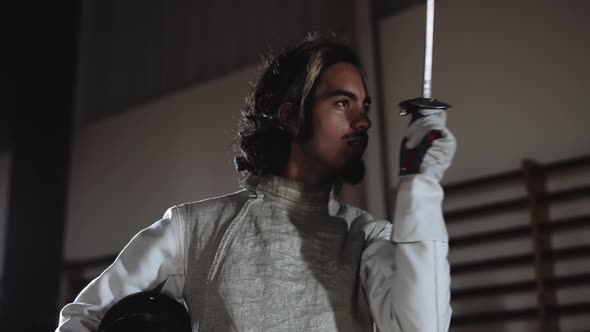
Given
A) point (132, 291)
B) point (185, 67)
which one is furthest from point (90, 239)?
point (132, 291)

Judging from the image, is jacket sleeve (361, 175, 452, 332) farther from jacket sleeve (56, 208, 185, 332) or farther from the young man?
jacket sleeve (56, 208, 185, 332)

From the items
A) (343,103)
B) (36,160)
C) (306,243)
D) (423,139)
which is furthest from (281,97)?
(36,160)

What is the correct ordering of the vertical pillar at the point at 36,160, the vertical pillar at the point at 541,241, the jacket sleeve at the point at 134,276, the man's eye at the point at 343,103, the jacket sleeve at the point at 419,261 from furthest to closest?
the vertical pillar at the point at 36,160 < the vertical pillar at the point at 541,241 < the man's eye at the point at 343,103 < the jacket sleeve at the point at 134,276 < the jacket sleeve at the point at 419,261

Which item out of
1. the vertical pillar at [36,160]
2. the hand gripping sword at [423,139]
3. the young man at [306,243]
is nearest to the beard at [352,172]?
the young man at [306,243]

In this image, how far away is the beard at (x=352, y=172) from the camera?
1.44 metres

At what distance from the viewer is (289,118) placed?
1.48m

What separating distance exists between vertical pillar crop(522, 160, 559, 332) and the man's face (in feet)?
6.63

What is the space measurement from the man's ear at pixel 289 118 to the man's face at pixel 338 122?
71 millimetres

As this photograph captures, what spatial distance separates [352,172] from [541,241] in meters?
2.03

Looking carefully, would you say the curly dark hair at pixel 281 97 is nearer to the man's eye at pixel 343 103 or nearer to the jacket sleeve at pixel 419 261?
the man's eye at pixel 343 103

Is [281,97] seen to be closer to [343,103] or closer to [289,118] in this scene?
[289,118]

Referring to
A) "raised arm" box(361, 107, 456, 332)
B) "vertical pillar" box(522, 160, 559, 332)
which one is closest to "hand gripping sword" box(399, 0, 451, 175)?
"raised arm" box(361, 107, 456, 332)

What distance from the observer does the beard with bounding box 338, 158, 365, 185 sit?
144 centimetres

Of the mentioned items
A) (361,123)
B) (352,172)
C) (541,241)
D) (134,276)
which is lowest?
(541,241)
